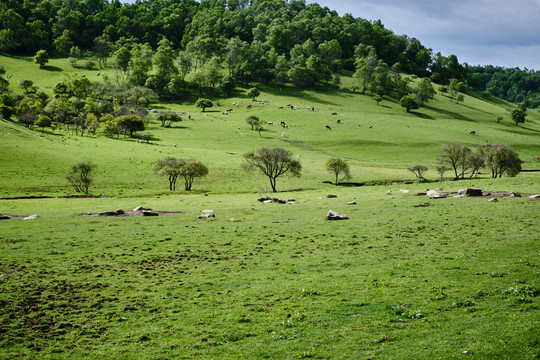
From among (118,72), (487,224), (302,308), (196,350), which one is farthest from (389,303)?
(118,72)

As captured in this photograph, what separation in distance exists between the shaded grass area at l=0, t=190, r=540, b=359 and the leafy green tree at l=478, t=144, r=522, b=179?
3596cm

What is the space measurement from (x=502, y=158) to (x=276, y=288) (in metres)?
61.5

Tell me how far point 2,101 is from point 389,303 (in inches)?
4768

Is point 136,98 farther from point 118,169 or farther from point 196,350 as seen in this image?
point 196,350

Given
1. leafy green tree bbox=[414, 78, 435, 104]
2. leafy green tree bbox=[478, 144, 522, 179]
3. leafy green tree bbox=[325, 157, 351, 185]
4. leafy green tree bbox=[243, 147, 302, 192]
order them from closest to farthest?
1. leafy green tree bbox=[243, 147, 302, 192]
2. leafy green tree bbox=[478, 144, 522, 179]
3. leafy green tree bbox=[325, 157, 351, 185]
4. leafy green tree bbox=[414, 78, 435, 104]

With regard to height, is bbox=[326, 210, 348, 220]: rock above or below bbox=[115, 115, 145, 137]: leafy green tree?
below

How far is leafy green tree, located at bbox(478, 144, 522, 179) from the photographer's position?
63625mm

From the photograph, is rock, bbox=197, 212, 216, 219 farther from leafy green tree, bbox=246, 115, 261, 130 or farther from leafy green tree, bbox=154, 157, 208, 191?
leafy green tree, bbox=246, 115, 261, 130

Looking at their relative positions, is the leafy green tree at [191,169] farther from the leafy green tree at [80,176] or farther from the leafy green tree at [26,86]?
the leafy green tree at [26,86]

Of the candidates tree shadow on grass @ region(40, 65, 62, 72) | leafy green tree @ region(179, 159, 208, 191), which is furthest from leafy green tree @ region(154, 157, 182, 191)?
tree shadow on grass @ region(40, 65, 62, 72)

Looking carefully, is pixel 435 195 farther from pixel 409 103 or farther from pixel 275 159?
pixel 409 103

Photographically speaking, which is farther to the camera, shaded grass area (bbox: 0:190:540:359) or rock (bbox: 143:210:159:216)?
rock (bbox: 143:210:159:216)

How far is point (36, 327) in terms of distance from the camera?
14.4m

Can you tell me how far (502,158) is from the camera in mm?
63875
